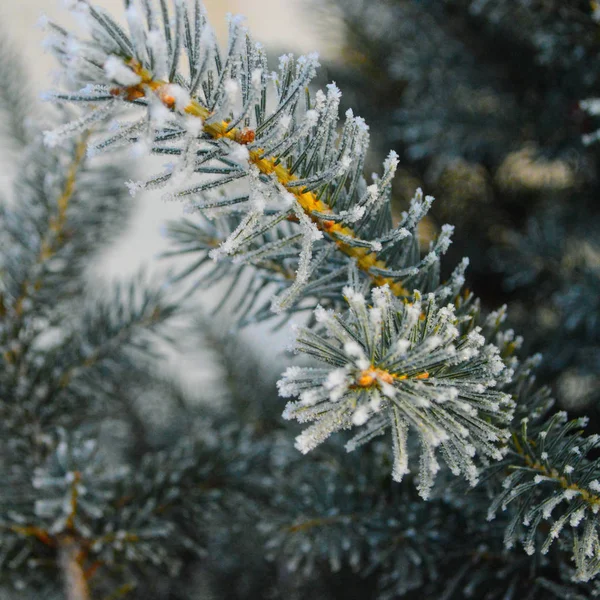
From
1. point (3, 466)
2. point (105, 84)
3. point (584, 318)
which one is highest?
point (584, 318)

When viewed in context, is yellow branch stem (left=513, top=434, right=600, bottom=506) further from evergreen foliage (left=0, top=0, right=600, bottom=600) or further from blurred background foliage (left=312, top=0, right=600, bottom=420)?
blurred background foliage (left=312, top=0, right=600, bottom=420)

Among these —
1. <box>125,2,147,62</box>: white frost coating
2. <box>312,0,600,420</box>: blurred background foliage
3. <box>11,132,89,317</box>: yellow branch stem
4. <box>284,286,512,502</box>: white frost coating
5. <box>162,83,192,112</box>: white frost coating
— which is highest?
<box>312,0,600,420</box>: blurred background foliage

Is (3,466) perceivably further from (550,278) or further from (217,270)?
(550,278)

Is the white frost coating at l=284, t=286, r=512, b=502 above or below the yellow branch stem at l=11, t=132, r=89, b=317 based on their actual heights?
below

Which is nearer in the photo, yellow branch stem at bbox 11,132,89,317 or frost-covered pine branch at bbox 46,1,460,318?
frost-covered pine branch at bbox 46,1,460,318

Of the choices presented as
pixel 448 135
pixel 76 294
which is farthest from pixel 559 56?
pixel 76 294

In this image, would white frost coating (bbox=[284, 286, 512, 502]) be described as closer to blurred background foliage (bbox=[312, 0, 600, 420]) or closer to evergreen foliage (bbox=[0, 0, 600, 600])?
evergreen foliage (bbox=[0, 0, 600, 600])

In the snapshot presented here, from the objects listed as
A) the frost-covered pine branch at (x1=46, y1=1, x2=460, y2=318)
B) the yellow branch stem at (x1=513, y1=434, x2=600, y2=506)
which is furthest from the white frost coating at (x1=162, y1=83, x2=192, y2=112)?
the yellow branch stem at (x1=513, y1=434, x2=600, y2=506)
